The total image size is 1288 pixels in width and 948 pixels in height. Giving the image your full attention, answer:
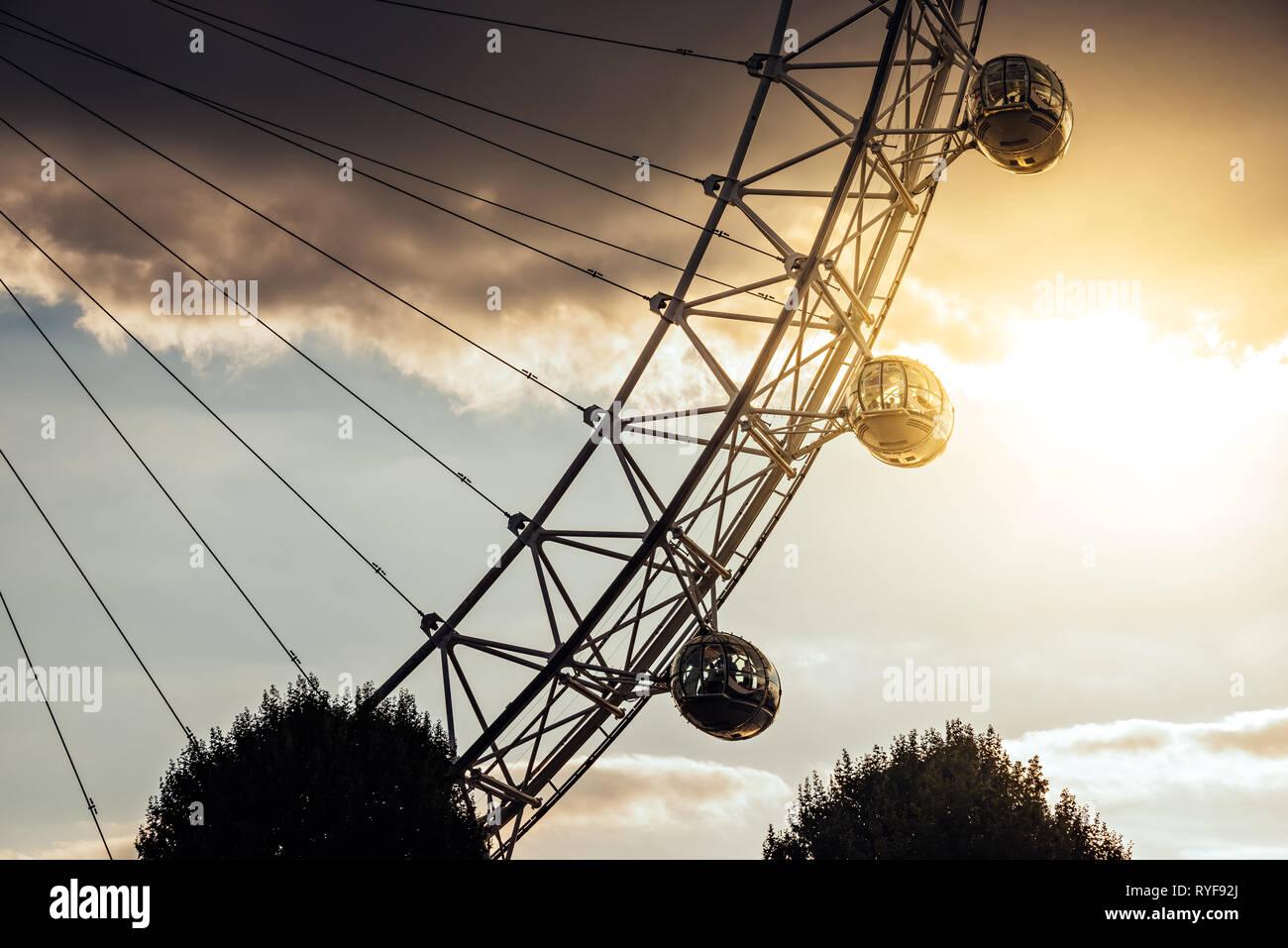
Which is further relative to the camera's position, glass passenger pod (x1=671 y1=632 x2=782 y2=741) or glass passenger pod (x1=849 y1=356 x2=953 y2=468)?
glass passenger pod (x1=671 y1=632 x2=782 y2=741)

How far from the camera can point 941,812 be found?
34.9 m

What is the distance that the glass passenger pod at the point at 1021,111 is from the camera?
74.2 ft

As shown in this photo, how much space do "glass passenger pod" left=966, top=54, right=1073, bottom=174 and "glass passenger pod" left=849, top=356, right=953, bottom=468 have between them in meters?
4.72

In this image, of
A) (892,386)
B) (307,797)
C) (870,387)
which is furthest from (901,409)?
(307,797)

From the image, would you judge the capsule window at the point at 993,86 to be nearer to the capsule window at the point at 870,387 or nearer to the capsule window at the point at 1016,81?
the capsule window at the point at 1016,81

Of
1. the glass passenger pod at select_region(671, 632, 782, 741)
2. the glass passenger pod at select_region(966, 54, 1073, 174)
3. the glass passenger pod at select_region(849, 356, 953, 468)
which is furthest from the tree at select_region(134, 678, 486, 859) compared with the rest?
the glass passenger pod at select_region(966, 54, 1073, 174)

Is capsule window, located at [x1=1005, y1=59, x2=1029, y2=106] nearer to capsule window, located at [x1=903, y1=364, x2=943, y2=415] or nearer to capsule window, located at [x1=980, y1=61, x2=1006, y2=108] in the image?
capsule window, located at [x1=980, y1=61, x2=1006, y2=108]

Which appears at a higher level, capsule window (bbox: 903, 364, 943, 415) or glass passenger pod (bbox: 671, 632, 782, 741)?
capsule window (bbox: 903, 364, 943, 415)

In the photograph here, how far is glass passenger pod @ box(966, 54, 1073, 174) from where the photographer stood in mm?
22625

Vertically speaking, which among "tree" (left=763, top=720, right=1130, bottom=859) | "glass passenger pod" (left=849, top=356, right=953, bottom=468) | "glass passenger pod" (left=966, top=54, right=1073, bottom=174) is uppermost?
"glass passenger pod" (left=966, top=54, right=1073, bottom=174)

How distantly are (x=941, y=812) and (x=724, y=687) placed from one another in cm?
1600
